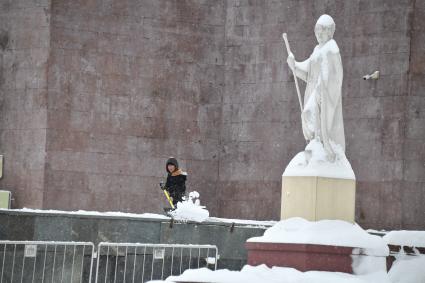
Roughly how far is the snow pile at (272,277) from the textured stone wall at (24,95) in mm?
11284

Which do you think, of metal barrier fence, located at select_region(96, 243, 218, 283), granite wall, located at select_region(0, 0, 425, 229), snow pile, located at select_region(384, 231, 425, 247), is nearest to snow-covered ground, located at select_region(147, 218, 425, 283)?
snow pile, located at select_region(384, 231, 425, 247)

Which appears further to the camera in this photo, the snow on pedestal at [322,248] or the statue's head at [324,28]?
the statue's head at [324,28]

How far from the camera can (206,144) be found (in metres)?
25.6

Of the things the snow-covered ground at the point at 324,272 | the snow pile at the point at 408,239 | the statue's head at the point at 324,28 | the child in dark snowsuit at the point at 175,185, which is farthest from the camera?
the child in dark snowsuit at the point at 175,185

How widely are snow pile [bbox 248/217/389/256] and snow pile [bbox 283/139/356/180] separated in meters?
0.72

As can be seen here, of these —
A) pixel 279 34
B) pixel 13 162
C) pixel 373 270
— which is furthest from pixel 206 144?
pixel 373 270

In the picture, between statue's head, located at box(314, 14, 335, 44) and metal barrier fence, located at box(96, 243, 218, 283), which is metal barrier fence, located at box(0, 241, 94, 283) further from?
statue's head, located at box(314, 14, 335, 44)

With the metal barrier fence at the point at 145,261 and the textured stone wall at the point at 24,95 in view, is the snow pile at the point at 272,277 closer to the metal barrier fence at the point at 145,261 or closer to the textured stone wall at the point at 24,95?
the metal barrier fence at the point at 145,261

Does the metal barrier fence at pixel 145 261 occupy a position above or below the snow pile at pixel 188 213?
below

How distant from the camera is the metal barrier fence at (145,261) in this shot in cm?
1636

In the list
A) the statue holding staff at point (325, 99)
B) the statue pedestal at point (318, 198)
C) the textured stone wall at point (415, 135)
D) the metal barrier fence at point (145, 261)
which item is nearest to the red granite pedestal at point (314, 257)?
the statue pedestal at point (318, 198)

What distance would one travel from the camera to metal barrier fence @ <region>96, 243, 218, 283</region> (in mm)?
16359

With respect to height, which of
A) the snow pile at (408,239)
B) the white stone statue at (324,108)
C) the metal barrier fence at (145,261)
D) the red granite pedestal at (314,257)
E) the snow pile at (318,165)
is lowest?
the metal barrier fence at (145,261)

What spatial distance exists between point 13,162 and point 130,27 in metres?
4.49
